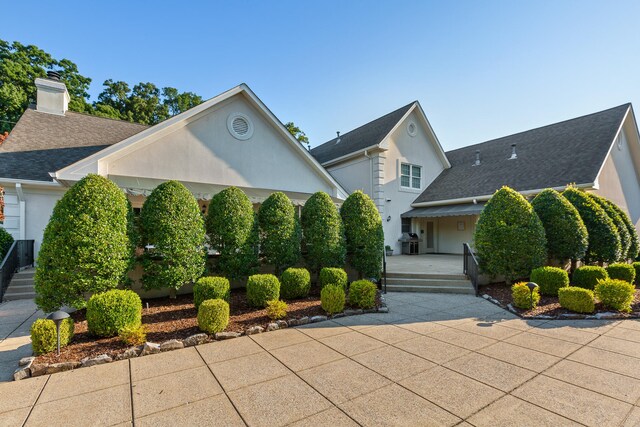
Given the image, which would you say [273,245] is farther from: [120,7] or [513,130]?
[513,130]

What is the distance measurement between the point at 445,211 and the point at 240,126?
12608 millimetres

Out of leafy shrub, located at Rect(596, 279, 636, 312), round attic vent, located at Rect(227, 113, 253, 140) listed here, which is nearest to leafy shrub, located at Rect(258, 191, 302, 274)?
round attic vent, located at Rect(227, 113, 253, 140)

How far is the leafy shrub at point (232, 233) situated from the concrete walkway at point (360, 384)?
9.42ft

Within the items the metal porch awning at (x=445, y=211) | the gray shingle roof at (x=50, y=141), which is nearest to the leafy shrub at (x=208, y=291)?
the gray shingle roof at (x=50, y=141)

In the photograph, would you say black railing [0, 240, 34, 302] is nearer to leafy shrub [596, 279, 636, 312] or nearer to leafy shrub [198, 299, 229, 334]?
leafy shrub [198, 299, 229, 334]

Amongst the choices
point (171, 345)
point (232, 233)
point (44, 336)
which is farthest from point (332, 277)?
point (44, 336)

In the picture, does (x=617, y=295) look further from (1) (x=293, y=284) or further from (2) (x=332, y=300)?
(1) (x=293, y=284)

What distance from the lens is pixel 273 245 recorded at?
902 cm

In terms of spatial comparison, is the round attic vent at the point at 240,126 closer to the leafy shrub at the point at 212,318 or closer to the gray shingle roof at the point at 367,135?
the gray shingle roof at the point at 367,135

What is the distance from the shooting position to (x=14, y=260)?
997 cm

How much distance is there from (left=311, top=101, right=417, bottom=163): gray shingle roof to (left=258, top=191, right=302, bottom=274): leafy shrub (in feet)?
34.1

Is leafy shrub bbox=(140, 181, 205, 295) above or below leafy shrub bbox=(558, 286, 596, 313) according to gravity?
above

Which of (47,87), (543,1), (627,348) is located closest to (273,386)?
(627,348)

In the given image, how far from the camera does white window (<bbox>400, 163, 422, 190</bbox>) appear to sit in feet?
64.0
